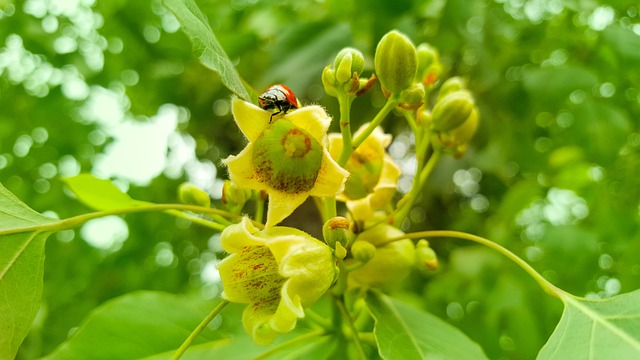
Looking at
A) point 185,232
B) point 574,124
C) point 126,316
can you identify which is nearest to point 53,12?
point 185,232

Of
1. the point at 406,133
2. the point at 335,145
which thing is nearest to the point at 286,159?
the point at 335,145

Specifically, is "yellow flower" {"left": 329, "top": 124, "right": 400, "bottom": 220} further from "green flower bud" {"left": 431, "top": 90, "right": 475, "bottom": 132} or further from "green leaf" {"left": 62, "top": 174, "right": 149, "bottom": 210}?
"green leaf" {"left": 62, "top": 174, "right": 149, "bottom": 210}

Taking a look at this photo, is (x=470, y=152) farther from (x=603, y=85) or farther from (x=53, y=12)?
(x=53, y=12)

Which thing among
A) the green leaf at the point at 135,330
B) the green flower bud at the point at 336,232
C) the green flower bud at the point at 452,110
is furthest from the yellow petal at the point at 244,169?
the green leaf at the point at 135,330

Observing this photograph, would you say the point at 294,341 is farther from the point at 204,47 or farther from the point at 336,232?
the point at 204,47

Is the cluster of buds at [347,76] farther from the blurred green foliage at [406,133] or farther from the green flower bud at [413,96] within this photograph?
the blurred green foliage at [406,133]

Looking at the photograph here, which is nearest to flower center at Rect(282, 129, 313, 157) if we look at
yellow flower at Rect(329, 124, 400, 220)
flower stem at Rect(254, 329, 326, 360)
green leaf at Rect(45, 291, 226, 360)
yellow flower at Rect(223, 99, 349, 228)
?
yellow flower at Rect(223, 99, 349, 228)
